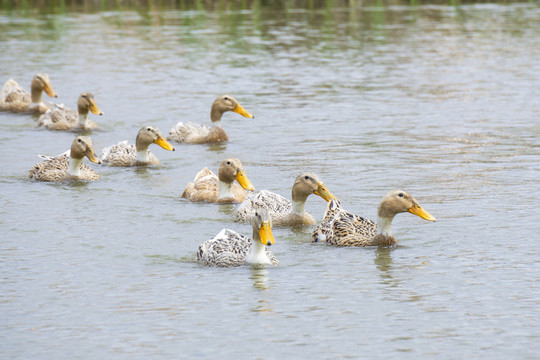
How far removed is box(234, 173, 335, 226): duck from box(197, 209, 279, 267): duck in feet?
6.70

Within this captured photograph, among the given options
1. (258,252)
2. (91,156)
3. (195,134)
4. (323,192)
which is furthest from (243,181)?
(195,134)

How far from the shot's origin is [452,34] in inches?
1663

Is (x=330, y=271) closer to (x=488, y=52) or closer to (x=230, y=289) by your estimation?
(x=230, y=289)

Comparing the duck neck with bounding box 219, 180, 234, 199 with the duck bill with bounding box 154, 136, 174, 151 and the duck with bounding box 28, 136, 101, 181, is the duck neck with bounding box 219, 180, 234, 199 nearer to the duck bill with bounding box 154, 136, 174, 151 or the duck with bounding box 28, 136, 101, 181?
the duck with bounding box 28, 136, 101, 181

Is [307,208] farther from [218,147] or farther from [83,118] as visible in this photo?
[83,118]

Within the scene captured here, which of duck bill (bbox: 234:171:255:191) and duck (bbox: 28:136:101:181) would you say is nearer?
duck bill (bbox: 234:171:255:191)

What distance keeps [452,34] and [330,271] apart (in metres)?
30.6

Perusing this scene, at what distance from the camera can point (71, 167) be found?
1898 cm

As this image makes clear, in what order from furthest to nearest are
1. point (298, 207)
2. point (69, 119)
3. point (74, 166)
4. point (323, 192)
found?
1. point (69, 119)
2. point (74, 166)
3. point (323, 192)
4. point (298, 207)

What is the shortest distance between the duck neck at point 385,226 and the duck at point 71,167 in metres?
6.72

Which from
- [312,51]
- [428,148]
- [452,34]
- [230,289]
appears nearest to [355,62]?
[312,51]

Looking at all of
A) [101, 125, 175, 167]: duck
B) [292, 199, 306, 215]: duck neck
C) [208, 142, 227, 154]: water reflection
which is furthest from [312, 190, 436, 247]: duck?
[208, 142, 227, 154]: water reflection

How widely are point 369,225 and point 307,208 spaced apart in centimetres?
240

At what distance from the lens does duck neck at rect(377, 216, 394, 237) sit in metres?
14.2
